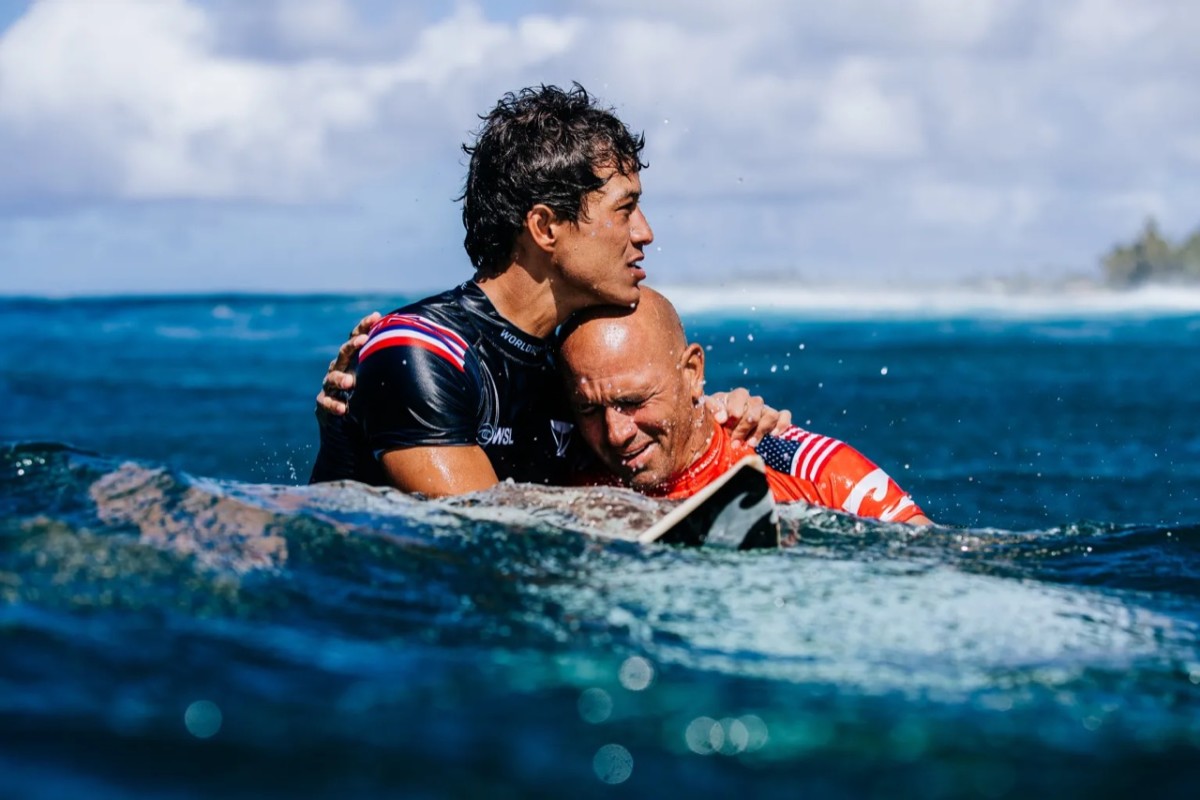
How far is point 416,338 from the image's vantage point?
624 centimetres

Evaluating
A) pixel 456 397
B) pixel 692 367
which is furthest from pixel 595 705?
pixel 692 367

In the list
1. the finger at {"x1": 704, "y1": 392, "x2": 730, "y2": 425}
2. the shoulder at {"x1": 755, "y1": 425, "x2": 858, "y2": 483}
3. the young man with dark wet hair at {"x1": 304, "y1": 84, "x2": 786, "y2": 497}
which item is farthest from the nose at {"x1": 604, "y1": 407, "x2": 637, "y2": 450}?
the shoulder at {"x1": 755, "y1": 425, "x2": 858, "y2": 483}

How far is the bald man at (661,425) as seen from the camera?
6441mm

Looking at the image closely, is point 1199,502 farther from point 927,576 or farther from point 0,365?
point 0,365

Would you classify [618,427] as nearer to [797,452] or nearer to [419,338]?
[419,338]

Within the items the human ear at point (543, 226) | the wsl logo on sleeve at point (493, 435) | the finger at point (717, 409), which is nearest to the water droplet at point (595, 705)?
the wsl logo on sleeve at point (493, 435)

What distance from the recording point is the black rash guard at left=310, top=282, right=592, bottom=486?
6.16m

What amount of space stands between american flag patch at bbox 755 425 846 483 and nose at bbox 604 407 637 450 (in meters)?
1.04

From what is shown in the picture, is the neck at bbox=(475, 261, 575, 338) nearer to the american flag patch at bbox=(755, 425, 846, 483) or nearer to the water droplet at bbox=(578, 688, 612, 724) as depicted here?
the american flag patch at bbox=(755, 425, 846, 483)

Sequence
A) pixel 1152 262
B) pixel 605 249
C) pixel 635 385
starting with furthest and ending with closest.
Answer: pixel 1152 262 → pixel 605 249 → pixel 635 385

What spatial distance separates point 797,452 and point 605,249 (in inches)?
61.1

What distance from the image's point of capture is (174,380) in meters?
27.2

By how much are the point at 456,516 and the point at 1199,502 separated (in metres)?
9.42

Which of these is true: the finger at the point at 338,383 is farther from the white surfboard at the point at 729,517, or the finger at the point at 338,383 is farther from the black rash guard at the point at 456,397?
the white surfboard at the point at 729,517
